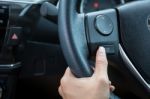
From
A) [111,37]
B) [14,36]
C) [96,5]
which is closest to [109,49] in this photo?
[111,37]

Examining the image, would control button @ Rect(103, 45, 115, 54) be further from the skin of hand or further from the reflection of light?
the reflection of light

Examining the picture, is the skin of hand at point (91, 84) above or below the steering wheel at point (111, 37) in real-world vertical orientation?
below

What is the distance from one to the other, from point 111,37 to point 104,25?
3cm

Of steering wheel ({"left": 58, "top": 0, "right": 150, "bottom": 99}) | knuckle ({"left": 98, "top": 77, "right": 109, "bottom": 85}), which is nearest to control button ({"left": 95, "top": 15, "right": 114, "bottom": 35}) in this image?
steering wheel ({"left": 58, "top": 0, "right": 150, "bottom": 99})

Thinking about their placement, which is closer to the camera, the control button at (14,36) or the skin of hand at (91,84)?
the skin of hand at (91,84)

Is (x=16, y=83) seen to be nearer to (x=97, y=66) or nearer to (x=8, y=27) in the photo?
(x=8, y=27)

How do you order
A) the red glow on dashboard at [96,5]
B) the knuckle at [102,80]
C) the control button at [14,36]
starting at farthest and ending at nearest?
the control button at [14,36] < the red glow on dashboard at [96,5] < the knuckle at [102,80]

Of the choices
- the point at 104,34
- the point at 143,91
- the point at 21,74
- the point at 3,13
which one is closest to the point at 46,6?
the point at 104,34

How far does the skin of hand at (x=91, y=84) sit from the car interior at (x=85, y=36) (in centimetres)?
2

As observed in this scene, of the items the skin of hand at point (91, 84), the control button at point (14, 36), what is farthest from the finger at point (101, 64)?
the control button at point (14, 36)

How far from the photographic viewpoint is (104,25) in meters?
0.92

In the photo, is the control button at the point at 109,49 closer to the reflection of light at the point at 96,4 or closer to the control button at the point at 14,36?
the reflection of light at the point at 96,4

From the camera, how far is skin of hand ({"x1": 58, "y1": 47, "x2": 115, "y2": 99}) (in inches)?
33.2

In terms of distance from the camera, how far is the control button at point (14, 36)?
1.53 m
